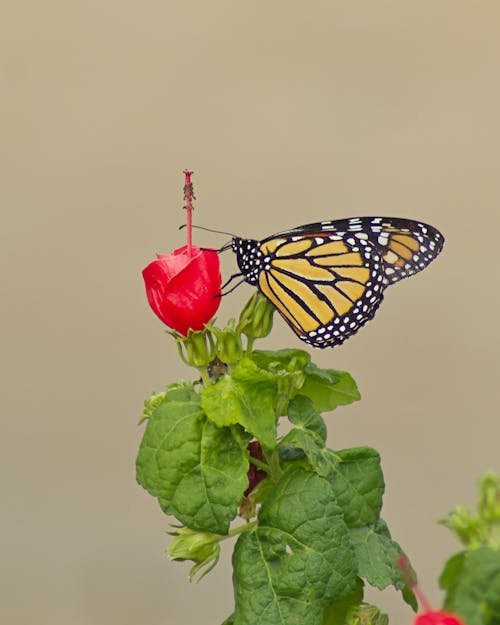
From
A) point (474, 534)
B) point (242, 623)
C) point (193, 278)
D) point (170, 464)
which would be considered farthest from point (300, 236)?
point (474, 534)

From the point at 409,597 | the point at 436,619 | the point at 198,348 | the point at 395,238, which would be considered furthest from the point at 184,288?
the point at 436,619

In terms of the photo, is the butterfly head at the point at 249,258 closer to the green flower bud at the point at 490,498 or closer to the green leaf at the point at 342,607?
the green leaf at the point at 342,607

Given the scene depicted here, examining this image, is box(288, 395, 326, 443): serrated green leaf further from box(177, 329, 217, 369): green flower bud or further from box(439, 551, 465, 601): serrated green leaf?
box(439, 551, 465, 601): serrated green leaf

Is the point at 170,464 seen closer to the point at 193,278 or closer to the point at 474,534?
the point at 193,278

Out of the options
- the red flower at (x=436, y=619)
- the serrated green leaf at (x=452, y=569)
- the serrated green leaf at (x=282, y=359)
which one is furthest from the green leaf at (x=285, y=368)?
the red flower at (x=436, y=619)

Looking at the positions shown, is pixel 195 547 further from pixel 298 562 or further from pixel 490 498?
pixel 490 498
